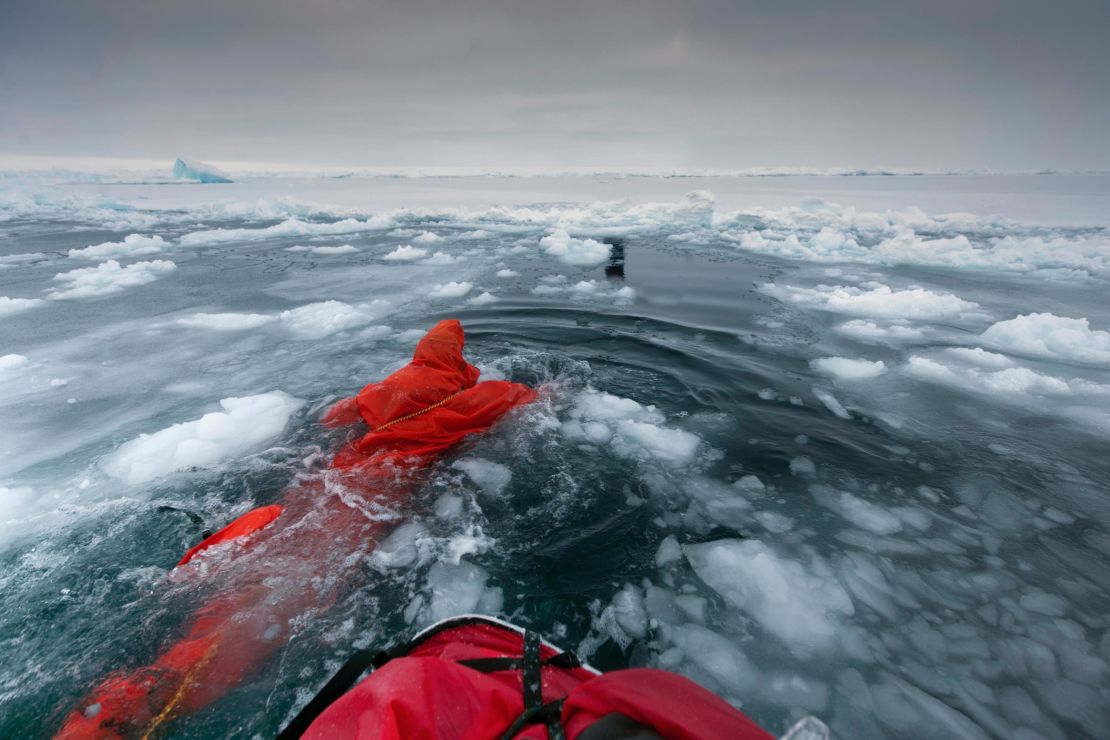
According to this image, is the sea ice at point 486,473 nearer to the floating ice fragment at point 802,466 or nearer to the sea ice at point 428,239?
the floating ice fragment at point 802,466

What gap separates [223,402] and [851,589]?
5.04m

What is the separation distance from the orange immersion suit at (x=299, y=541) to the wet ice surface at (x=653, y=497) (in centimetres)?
7

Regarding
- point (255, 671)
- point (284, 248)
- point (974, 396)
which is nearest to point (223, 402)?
point (255, 671)

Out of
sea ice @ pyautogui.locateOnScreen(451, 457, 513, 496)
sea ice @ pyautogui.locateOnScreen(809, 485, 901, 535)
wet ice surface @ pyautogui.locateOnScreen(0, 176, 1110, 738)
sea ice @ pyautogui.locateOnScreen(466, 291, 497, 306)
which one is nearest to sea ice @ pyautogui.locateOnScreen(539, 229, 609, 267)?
sea ice @ pyautogui.locateOnScreen(466, 291, 497, 306)

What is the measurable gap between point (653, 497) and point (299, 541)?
2239mm

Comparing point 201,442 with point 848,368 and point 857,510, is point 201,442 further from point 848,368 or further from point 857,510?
point 848,368

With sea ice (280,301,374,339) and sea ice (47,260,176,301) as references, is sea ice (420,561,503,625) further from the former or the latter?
sea ice (47,260,176,301)

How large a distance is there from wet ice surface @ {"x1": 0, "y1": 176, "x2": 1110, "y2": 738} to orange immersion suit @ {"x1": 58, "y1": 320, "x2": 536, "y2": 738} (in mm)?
73

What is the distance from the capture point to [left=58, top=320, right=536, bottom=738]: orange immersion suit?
6.27 ft

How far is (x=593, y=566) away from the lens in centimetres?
269

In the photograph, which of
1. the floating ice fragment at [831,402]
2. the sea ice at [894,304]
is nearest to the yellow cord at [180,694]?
the floating ice fragment at [831,402]

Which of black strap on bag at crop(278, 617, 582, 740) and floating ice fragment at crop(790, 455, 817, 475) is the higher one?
black strap on bag at crop(278, 617, 582, 740)

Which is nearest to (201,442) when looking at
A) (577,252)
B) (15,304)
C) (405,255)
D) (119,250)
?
(15,304)

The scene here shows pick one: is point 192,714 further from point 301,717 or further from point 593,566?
point 593,566
